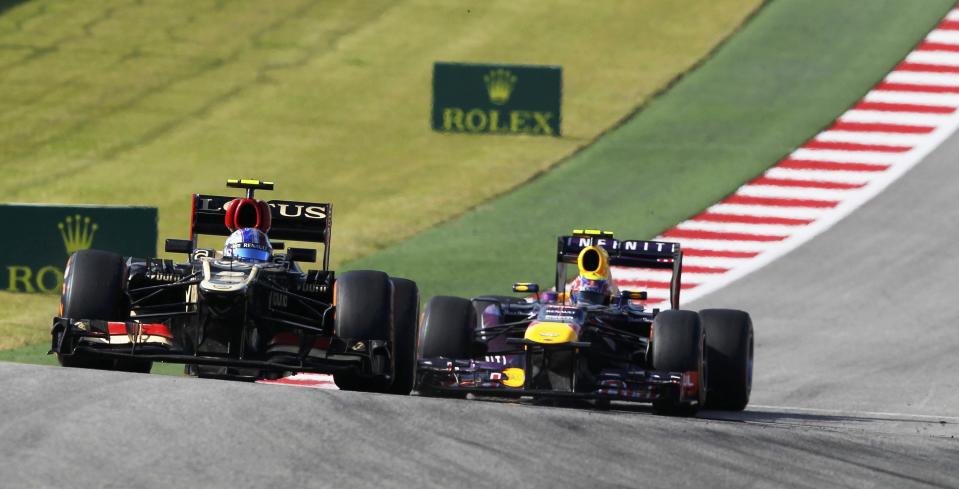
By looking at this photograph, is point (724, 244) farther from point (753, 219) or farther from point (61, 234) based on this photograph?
point (61, 234)

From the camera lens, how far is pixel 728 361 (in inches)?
653

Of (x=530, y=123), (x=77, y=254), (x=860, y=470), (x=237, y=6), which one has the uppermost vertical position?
(x=237, y=6)

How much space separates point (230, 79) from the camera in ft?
108

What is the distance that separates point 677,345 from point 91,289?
5.10 metres

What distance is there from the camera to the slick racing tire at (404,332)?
14.2 meters

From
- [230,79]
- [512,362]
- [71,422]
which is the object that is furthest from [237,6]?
[71,422]

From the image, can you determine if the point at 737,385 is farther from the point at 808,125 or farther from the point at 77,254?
the point at 808,125

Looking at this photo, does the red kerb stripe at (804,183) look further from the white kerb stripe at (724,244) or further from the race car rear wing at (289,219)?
the race car rear wing at (289,219)

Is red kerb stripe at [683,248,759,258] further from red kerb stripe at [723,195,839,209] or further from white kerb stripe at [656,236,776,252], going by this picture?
red kerb stripe at [723,195,839,209]

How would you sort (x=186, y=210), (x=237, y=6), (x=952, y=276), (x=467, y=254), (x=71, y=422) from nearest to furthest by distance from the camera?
(x=71, y=422) → (x=952, y=276) → (x=467, y=254) → (x=186, y=210) → (x=237, y=6)

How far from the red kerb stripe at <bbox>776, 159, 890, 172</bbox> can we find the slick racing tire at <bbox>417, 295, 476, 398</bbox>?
39.3 ft

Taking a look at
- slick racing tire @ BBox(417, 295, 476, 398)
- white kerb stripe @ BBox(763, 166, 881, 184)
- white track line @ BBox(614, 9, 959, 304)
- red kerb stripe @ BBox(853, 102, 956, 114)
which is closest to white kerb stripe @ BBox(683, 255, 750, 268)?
white track line @ BBox(614, 9, 959, 304)

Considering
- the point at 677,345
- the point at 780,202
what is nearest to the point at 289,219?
the point at 677,345

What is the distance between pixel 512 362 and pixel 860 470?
222 inches
